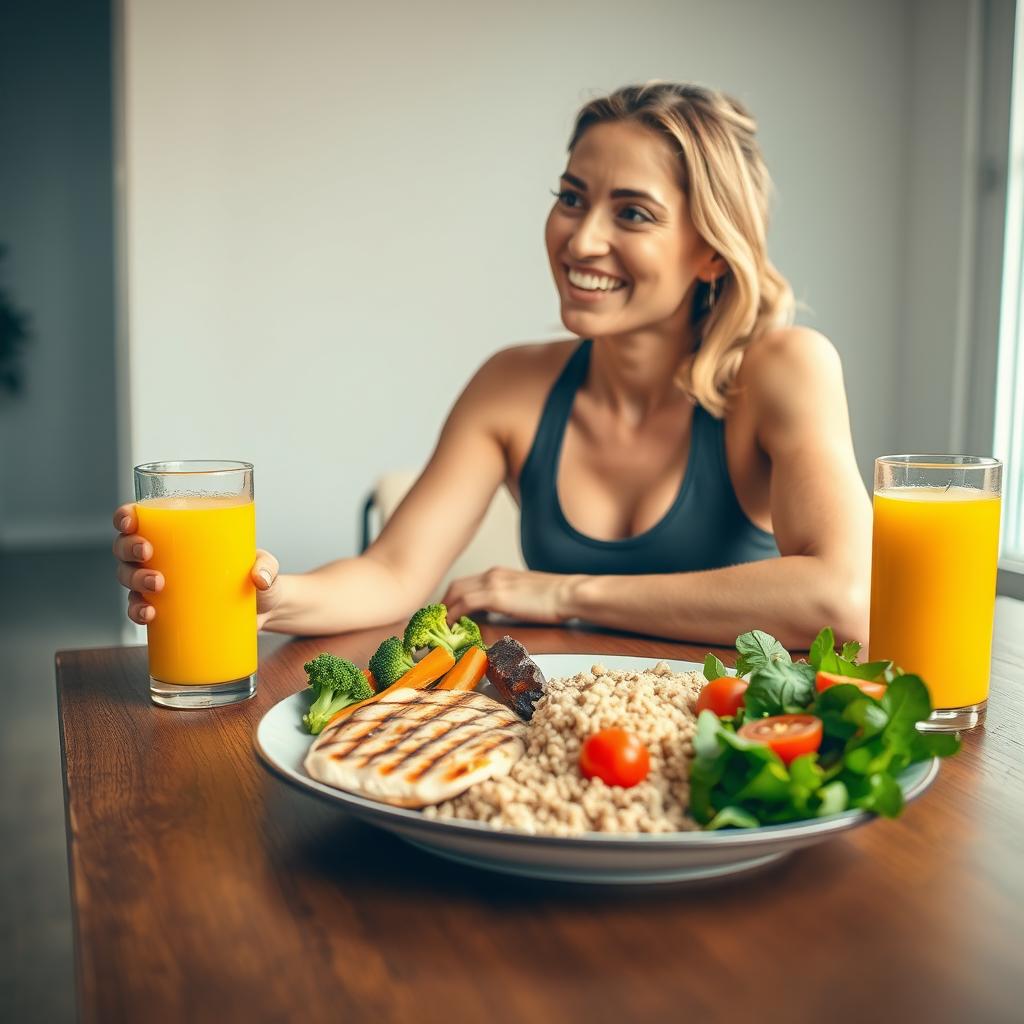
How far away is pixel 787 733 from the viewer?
0.72m

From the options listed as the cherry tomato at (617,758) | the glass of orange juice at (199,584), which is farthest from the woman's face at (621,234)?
the cherry tomato at (617,758)

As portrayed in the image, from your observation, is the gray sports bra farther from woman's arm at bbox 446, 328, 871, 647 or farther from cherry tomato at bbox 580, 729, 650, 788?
cherry tomato at bbox 580, 729, 650, 788

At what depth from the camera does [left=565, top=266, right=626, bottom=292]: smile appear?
5.86ft

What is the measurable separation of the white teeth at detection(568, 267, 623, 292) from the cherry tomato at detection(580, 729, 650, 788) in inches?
46.5

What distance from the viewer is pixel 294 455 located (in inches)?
152

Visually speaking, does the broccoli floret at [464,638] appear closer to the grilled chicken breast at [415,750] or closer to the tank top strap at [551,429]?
the grilled chicken breast at [415,750]

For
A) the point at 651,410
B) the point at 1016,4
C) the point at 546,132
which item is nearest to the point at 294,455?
the point at 546,132

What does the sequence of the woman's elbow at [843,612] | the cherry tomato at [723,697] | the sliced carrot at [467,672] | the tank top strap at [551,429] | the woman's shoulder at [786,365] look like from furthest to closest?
the tank top strap at [551,429]
the woman's shoulder at [786,365]
the woman's elbow at [843,612]
the sliced carrot at [467,672]
the cherry tomato at [723,697]

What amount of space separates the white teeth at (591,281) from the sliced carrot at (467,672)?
850 millimetres

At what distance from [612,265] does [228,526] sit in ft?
2.98

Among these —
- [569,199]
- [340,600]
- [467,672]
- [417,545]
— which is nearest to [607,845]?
[467,672]

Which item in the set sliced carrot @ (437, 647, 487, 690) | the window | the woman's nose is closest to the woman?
the woman's nose

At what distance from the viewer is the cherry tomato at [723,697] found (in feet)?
2.71

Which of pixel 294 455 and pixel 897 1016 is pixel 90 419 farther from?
pixel 897 1016
